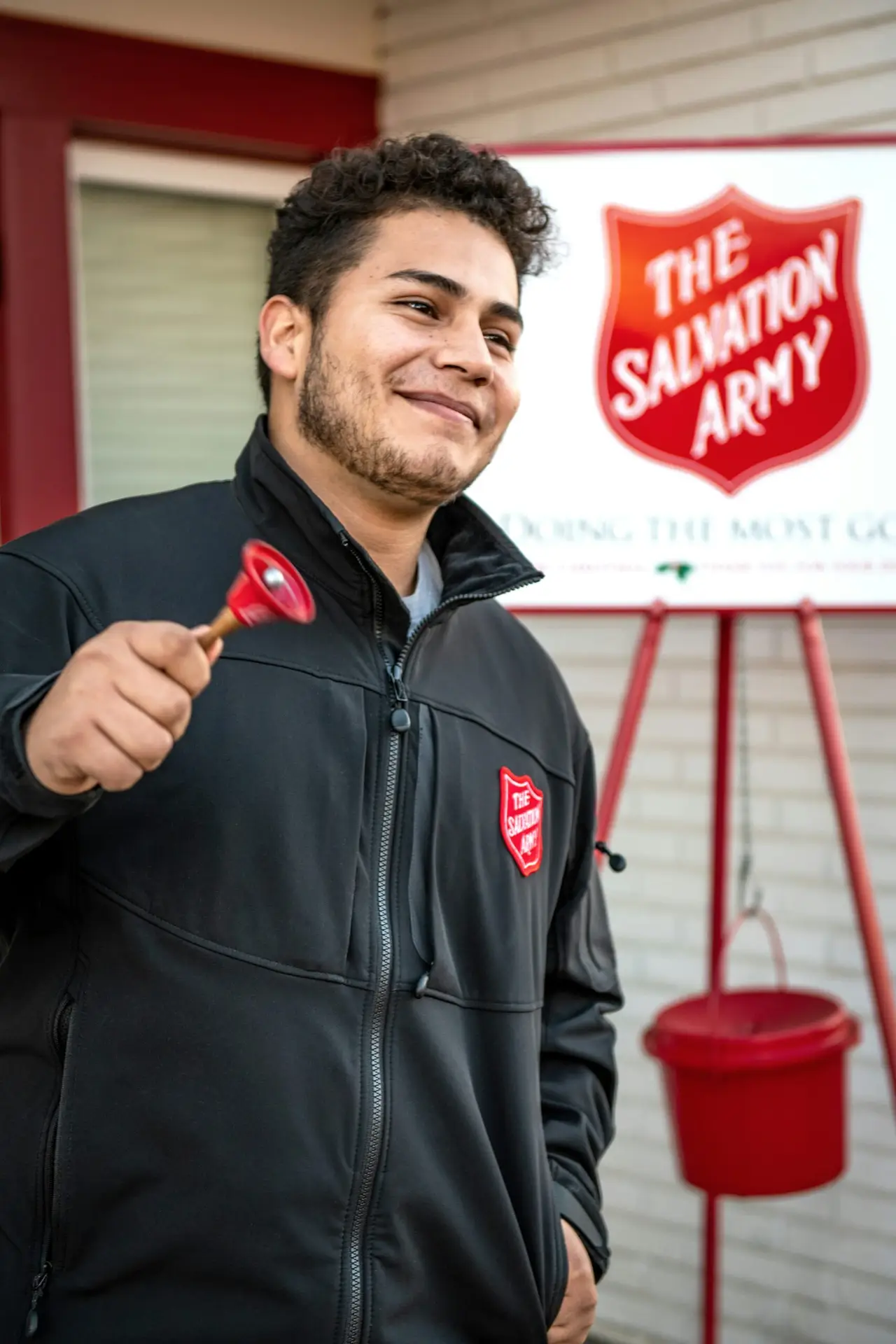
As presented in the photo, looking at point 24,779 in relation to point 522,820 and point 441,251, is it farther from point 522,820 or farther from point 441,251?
point 441,251

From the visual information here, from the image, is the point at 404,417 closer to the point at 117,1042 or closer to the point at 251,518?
the point at 251,518

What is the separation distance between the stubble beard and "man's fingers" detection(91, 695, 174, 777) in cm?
53

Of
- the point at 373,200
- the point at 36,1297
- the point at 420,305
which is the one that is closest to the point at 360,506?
the point at 420,305

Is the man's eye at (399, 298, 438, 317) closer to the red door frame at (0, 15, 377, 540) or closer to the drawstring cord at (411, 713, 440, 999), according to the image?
the drawstring cord at (411, 713, 440, 999)

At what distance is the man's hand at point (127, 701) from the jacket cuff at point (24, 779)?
1.5 inches

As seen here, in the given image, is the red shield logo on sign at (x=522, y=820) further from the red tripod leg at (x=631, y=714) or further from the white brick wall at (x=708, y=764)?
the white brick wall at (x=708, y=764)

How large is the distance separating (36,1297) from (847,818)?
5.47 ft

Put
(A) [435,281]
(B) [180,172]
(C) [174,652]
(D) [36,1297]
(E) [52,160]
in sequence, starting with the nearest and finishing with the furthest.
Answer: (C) [174,652]
(D) [36,1297]
(A) [435,281]
(E) [52,160]
(B) [180,172]

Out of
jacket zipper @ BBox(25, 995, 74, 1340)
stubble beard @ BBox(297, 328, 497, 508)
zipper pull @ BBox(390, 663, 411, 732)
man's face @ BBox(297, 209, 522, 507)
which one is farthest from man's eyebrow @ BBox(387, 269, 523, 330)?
jacket zipper @ BBox(25, 995, 74, 1340)

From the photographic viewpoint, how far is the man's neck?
5.22 feet

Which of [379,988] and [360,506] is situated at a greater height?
[360,506]

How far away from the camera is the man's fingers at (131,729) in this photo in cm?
110

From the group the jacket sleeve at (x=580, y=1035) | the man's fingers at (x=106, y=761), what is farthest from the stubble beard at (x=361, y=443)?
the man's fingers at (x=106, y=761)

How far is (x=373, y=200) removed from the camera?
167 centimetres
